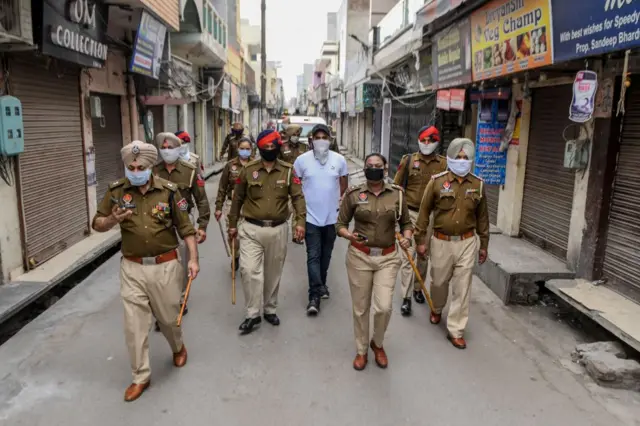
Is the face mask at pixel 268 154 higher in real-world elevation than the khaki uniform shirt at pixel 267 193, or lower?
higher

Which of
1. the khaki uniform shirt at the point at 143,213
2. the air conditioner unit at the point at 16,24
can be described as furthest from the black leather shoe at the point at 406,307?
the air conditioner unit at the point at 16,24

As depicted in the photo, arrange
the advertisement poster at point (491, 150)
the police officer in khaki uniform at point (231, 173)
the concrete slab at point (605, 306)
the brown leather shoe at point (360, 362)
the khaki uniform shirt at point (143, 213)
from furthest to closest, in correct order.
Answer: the advertisement poster at point (491, 150)
the police officer in khaki uniform at point (231, 173)
the concrete slab at point (605, 306)
the brown leather shoe at point (360, 362)
the khaki uniform shirt at point (143, 213)

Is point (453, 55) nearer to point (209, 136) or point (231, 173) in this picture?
point (231, 173)

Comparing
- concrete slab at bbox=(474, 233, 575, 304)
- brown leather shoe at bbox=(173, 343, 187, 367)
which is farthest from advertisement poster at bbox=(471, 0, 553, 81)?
brown leather shoe at bbox=(173, 343, 187, 367)

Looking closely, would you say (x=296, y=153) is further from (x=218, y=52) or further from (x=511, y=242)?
(x=218, y=52)

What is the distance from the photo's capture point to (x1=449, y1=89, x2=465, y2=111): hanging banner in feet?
30.0

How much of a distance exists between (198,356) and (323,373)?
3.67 ft

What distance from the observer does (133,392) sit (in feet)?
12.7

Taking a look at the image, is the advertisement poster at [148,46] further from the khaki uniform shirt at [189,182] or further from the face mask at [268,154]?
the face mask at [268,154]

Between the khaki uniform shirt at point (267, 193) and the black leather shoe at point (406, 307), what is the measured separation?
152 centimetres

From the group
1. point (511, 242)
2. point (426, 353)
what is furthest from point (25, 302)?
point (511, 242)

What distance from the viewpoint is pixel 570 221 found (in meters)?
6.45

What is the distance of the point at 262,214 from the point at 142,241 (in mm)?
1406

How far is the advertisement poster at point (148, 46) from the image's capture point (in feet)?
30.3
